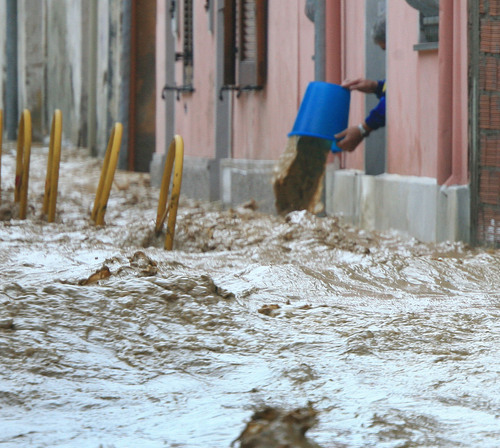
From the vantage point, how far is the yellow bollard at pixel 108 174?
7602mm

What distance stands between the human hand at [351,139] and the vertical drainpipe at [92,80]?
10.9 m

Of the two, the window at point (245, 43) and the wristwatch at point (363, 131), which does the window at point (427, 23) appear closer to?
the wristwatch at point (363, 131)

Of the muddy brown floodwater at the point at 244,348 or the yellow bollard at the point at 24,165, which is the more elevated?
the yellow bollard at the point at 24,165

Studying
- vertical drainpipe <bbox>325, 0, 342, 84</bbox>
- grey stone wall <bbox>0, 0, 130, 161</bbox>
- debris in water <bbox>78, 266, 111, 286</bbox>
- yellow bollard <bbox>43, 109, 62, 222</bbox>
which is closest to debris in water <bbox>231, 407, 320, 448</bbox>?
debris in water <bbox>78, 266, 111, 286</bbox>

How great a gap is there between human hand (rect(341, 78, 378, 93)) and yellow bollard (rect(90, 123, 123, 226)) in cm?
175

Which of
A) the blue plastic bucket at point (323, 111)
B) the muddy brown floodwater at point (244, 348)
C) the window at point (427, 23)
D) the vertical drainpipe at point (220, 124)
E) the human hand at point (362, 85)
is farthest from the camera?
the vertical drainpipe at point (220, 124)

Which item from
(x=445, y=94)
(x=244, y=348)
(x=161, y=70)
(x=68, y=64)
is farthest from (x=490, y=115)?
(x=68, y=64)

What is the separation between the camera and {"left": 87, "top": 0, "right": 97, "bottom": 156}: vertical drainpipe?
18328 millimetres

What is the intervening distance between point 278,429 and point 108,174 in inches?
203

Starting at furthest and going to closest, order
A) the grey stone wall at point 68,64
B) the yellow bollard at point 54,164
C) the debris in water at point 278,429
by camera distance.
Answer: the grey stone wall at point 68,64, the yellow bollard at point 54,164, the debris in water at point 278,429

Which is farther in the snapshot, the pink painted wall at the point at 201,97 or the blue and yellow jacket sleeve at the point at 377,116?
the pink painted wall at the point at 201,97

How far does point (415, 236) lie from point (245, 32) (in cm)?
398

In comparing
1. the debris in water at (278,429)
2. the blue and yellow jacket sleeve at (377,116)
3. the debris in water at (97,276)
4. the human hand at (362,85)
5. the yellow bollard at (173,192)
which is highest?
the human hand at (362,85)

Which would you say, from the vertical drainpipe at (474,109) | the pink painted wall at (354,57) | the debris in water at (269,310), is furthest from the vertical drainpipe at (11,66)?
the debris in water at (269,310)
